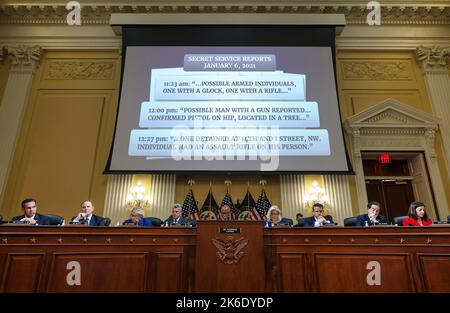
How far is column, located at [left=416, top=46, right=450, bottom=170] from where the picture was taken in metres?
6.52

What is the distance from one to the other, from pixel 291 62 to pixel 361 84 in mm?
1814

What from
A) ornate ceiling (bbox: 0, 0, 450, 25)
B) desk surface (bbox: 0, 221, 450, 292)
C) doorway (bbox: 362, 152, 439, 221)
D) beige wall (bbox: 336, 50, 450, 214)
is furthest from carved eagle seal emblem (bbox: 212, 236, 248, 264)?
ornate ceiling (bbox: 0, 0, 450, 25)

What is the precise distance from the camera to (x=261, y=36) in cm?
680

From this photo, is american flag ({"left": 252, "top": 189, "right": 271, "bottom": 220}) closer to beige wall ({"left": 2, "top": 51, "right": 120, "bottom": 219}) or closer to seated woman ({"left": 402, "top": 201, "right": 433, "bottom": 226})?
seated woman ({"left": 402, "top": 201, "right": 433, "bottom": 226})

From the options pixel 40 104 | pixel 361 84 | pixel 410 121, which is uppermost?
pixel 361 84

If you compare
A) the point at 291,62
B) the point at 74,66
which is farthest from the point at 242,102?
the point at 74,66

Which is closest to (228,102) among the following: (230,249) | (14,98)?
(230,249)

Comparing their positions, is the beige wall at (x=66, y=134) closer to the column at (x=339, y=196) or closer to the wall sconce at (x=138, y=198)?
the wall sconce at (x=138, y=198)

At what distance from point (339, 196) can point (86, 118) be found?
561cm

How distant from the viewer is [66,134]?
257 inches

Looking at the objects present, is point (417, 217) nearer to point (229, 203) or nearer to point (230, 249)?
point (230, 249)

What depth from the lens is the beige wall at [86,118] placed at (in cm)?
610

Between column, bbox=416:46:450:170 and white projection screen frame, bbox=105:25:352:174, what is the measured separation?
2331mm
